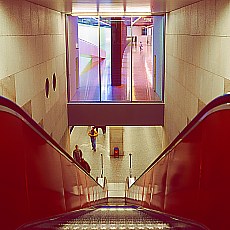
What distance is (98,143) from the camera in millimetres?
21391

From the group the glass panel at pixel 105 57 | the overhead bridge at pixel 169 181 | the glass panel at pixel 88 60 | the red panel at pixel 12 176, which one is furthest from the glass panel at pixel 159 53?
the red panel at pixel 12 176

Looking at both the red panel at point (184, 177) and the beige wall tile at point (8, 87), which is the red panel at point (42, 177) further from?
the beige wall tile at point (8, 87)

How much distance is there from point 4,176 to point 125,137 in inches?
740

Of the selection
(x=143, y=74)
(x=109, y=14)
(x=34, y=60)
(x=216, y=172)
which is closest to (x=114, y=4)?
(x=34, y=60)

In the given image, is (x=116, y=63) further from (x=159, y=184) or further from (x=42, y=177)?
(x=42, y=177)

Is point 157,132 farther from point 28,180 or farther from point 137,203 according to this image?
point 28,180

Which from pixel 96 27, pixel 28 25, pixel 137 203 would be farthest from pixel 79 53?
pixel 137 203

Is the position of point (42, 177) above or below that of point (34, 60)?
below

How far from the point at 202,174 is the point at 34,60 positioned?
7.01m

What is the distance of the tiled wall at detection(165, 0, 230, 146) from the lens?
8.20 meters

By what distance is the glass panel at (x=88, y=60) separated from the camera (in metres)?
16.9

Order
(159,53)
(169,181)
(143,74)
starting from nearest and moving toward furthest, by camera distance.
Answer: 1. (169,181)
2. (159,53)
3. (143,74)

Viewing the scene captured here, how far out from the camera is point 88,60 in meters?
18.8

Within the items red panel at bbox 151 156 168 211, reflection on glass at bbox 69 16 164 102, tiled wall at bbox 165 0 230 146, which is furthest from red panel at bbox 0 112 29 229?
reflection on glass at bbox 69 16 164 102
